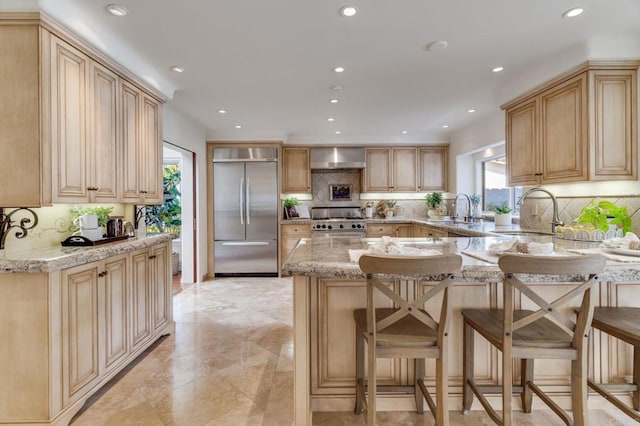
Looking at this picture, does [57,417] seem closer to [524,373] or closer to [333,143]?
[524,373]

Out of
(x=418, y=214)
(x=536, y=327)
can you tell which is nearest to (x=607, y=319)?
(x=536, y=327)

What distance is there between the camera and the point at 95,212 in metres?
2.45

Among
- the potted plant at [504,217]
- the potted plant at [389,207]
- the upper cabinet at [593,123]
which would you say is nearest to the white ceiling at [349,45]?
the upper cabinet at [593,123]

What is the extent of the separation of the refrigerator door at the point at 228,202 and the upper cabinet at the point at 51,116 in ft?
9.48

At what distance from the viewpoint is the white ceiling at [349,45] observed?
76.7 inches

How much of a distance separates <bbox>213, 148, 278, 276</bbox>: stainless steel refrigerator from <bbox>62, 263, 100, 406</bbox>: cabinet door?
3.26 metres

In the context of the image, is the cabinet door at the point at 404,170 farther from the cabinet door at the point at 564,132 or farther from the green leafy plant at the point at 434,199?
the cabinet door at the point at 564,132

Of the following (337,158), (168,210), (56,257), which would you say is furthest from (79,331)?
(337,158)

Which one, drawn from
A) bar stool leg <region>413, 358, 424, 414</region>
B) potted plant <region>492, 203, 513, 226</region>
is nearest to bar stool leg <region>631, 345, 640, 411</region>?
bar stool leg <region>413, 358, 424, 414</region>

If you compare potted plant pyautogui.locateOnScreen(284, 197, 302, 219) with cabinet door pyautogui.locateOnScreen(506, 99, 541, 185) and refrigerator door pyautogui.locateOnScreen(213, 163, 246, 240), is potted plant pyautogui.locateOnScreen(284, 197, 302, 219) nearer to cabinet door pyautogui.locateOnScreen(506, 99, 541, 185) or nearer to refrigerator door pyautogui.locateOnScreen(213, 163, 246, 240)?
refrigerator door pyautogui.locateOnScreen(213, 163, 246, 240)

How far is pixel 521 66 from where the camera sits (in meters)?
2.80

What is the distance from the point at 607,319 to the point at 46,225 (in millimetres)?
3372

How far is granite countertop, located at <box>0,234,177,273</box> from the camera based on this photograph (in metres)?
1.59

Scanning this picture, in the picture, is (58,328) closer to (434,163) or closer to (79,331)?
(79,331)
